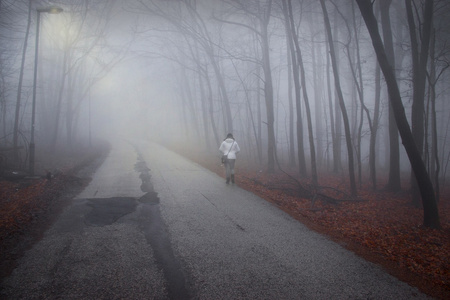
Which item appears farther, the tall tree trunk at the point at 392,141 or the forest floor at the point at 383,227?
the tall tree trunk at the point at 392,141

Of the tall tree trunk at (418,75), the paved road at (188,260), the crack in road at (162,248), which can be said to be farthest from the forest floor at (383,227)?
the crack in road at (162,248)

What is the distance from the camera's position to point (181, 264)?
3.70 metres

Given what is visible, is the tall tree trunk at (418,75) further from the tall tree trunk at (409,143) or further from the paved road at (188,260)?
the paved road at (188,260)

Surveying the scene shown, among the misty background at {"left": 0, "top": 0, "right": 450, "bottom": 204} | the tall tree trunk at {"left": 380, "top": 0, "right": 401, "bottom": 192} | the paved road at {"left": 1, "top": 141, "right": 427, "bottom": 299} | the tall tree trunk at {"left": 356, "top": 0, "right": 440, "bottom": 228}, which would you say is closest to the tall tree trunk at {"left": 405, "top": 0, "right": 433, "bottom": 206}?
the misty background at {"left": 0, "top": 0, "right": 450, "bottom": 204}

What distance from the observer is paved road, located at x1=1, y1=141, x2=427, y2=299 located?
3.12 metres

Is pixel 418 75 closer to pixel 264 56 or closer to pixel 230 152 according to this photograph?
pixel 230 152

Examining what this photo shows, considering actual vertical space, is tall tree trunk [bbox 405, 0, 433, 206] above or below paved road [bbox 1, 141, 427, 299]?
above

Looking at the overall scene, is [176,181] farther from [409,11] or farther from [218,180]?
[409,11]

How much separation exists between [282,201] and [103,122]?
71.9 meters

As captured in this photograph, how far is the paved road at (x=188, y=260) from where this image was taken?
10.2 feet

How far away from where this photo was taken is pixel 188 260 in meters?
3.82

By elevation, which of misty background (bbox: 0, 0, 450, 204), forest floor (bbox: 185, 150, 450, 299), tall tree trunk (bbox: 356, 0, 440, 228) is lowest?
forest floor (bbox: 185, 150, 450, 299)

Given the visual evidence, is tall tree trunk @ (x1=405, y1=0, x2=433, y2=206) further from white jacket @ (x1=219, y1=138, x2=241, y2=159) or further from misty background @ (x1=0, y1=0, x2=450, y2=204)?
white jacket @ (x1=219, y1=138, x2=241, y2=159)

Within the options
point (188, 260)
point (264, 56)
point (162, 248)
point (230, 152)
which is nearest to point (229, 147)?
point (230, 152)
